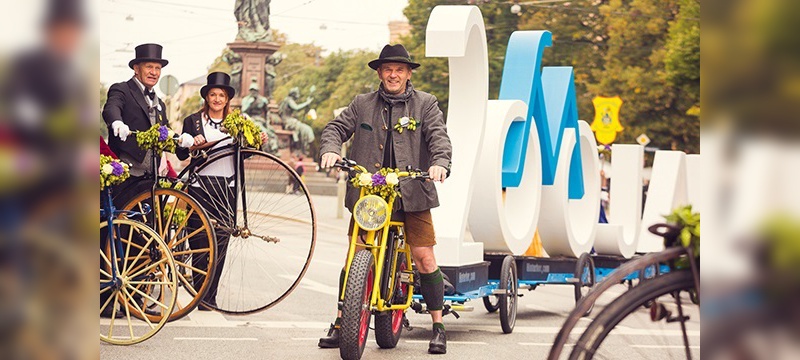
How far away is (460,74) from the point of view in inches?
419

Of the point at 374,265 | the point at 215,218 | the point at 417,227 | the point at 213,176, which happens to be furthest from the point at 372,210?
the point at 213,176

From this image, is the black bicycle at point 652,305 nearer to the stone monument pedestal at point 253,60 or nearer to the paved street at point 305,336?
the paved street at point 305,336

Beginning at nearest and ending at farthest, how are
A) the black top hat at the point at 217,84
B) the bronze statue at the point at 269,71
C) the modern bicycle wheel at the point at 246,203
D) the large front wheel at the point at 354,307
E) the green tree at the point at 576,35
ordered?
the large front wheel at the point at 354,307 → the modern bicycle wheel at the point at 246,203 → the black top hat at the point at 217,84 → the bronze statue at the point at 269,71 → the green tree at the point at 576,35

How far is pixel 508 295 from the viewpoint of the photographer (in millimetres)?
10117

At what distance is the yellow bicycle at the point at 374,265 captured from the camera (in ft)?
24.4

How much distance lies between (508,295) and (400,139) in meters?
2.27

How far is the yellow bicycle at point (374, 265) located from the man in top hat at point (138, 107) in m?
1.78

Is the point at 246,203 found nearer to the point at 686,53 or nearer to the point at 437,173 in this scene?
the point at 437,173

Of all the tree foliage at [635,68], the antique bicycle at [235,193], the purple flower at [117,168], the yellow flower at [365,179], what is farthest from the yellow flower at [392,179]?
the tree foliage at [635,68]

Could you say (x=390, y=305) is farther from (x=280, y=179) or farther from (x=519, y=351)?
(x=280, y=179)

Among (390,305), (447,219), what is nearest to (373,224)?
(390,305)

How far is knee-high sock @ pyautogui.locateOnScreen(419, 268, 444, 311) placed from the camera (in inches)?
332

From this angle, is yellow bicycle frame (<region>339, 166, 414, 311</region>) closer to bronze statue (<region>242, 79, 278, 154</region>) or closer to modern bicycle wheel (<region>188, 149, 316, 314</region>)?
modern bicycle wheel (<region>188, 149, 316, 314</region>)

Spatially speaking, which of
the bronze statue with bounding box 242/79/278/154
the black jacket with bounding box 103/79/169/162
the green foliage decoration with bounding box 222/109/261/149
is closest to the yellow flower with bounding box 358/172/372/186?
the green foliage decoration with bounding box 222/109/261/149
